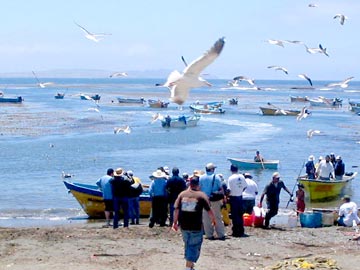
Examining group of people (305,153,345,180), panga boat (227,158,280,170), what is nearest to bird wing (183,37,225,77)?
group of people (305,153,345,180)

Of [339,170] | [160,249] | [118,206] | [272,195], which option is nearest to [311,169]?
[339,170]

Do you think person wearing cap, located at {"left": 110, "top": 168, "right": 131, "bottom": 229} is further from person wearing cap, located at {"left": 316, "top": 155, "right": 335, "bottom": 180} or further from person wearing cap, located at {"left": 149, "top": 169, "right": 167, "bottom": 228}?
person wearing cap, located at {"left": 316, "top": 155, "right": 335, "bottom": 180}

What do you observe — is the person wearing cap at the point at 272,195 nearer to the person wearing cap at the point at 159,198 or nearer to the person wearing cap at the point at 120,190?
the person wearing cap at the point at 159,198

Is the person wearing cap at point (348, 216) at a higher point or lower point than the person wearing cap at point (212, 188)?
lower

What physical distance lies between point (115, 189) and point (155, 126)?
4539cm

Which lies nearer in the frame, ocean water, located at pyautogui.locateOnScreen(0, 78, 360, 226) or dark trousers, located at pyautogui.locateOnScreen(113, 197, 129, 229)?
dark trousers, located at pyautogui.locateOnScreen(113, 197, 129, 229)

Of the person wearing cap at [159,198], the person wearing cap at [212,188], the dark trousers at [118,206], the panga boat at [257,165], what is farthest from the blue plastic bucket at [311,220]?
the panga boat at [257,165]

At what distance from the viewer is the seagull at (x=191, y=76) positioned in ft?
35.7

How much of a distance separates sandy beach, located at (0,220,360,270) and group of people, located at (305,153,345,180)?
8770 mm

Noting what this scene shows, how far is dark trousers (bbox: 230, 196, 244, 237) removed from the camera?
50.2ft

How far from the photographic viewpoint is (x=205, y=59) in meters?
11.0

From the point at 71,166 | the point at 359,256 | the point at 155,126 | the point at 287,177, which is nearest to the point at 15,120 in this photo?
the point at 155,126

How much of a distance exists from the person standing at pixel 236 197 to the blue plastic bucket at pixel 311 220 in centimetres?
277

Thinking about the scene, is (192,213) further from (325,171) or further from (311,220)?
(325,171)
